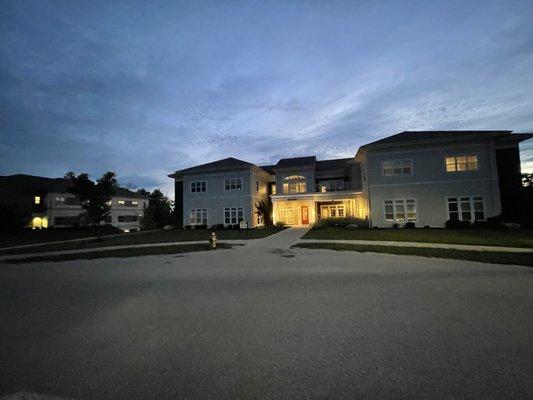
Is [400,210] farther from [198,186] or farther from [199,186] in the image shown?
[198,186]

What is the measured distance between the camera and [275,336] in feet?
12.5

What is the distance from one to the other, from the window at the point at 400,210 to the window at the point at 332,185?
29.4 feet

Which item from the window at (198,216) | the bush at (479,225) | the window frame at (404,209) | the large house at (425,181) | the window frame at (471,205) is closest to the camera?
the bush at (479,225)

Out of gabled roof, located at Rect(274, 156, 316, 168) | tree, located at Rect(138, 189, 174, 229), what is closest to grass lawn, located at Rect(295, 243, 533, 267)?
gabled roof, located at Rect(274, 156, 316, 168)

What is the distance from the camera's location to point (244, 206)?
29.6m

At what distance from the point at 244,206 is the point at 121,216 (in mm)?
35326

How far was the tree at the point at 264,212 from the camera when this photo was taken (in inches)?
1182

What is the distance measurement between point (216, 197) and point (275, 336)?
91.2 ft

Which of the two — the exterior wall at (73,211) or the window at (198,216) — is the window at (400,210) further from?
the exterior wall at (73,211)

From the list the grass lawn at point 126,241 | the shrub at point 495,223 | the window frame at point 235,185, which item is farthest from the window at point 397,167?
the window frame at point 235,185

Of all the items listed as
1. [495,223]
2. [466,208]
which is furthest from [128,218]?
[495,223]

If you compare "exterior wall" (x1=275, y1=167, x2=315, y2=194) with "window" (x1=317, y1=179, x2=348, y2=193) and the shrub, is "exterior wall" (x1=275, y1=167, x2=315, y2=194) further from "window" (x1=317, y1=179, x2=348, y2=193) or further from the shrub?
the shrub

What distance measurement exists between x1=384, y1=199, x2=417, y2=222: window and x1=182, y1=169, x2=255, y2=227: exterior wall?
14474 millimetres

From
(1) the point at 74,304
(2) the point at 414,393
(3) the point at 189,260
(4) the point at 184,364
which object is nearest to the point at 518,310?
(2) the point at 414,393
